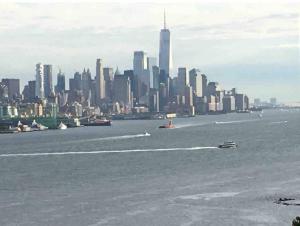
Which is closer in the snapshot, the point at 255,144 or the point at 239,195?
the point at 239,195

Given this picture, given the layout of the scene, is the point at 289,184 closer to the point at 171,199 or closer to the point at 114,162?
the point at 171,199

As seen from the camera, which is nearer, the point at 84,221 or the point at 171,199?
the point at 84,221

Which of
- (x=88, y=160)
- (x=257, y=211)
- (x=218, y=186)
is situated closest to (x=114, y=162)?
(x=88, y=160)

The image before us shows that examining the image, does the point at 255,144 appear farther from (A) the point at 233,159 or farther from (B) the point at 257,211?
(B) the point at 257,211

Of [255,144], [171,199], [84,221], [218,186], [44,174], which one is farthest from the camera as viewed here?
[255,144]

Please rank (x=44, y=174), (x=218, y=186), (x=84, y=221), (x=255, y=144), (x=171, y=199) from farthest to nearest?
(x=255, y=144)
(x=44, y=174)
(x=218, y=186)
(x=171, y=199)
(x=84, y=221)

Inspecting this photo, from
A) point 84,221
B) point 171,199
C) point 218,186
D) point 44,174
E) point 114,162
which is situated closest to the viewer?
point 84,221

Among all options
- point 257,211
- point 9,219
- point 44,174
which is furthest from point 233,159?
point 9,219

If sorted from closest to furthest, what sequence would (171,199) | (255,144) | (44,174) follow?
(171,199) < (44,174) < (255,144)
